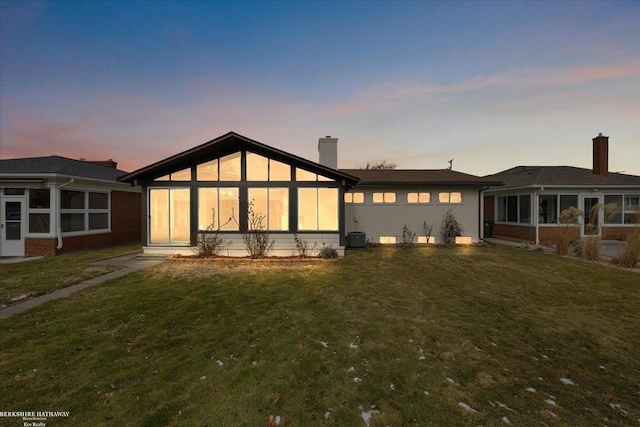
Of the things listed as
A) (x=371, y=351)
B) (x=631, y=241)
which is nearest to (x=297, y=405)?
(x=371, y=351)

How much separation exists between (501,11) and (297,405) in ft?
56.0

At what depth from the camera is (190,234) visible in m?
10.2

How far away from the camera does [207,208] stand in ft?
33.8

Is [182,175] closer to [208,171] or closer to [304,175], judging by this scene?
[208,171]

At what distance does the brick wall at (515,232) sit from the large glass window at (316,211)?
459 inches

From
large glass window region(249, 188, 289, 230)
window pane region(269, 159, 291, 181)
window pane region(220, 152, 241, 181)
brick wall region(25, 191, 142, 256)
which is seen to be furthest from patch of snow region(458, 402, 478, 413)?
brick wall region(25, 191, 142, 256)

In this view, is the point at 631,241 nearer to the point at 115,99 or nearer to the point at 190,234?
the point at 190,234

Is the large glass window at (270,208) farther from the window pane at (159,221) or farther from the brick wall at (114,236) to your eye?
the brick wall at (114,236)

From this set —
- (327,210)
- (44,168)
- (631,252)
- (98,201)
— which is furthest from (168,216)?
(631,252)

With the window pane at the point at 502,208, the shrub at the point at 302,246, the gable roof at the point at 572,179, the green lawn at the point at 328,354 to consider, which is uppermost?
the gable roof at the point at 572,179

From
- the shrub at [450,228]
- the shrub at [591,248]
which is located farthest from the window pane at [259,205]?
the shrub at [591,248]

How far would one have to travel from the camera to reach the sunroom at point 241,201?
10258 mm

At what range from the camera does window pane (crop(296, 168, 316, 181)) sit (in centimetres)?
1035

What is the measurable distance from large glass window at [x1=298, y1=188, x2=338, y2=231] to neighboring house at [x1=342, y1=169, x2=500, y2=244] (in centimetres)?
362
